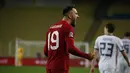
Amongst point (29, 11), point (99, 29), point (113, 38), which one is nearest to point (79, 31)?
point (99, 29)

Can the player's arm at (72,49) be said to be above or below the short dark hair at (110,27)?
below

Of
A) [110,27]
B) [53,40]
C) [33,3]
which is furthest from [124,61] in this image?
[33,3]

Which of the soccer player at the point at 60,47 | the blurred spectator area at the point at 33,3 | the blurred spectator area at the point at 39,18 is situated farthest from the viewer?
the blurred spectator area at the point at 39,18

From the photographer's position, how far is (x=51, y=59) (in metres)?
6.11

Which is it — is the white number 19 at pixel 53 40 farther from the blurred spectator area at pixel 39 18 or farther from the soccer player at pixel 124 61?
the blurred spectator area at pixel 39 18

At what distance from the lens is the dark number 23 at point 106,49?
28.6 feet

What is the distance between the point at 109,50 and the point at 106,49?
6 centimetres

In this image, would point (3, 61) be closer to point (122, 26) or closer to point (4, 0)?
point (4, 0)

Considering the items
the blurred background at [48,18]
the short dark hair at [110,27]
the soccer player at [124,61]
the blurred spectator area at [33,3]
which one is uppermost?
the blurred spectator area at [33,3]

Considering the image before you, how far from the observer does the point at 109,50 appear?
8727 millimetres

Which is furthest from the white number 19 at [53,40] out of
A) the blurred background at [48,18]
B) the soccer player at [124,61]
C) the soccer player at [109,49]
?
the blurred background at [48,18]

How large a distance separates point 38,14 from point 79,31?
3.32 m

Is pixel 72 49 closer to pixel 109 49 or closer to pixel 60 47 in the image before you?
pixel 60 47

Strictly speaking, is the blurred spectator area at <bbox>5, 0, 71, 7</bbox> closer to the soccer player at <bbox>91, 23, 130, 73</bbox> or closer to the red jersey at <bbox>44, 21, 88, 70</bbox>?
the soccer player at <bbox>91, 23, 130, 73</bbox>
